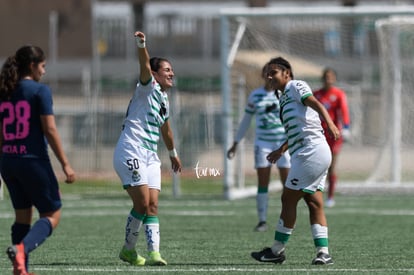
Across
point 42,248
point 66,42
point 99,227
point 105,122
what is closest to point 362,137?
point 105,122

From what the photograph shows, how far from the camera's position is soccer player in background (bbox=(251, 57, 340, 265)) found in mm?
11961

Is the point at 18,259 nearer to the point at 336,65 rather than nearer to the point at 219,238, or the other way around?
the point at 219,238

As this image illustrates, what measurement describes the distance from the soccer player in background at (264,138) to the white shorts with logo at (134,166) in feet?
15.8

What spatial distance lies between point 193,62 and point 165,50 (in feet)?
4.33

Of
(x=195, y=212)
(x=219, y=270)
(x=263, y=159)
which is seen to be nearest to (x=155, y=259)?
(x=219, y=270)

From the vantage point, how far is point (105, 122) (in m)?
29.7

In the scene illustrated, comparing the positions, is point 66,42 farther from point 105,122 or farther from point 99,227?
point 99,227

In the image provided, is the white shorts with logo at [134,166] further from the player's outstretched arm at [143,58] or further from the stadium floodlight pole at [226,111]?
the stadium floodlight pole at [226,111]

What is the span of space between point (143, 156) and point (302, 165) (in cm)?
156

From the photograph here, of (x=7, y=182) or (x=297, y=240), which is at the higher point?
(x=7, y=182)

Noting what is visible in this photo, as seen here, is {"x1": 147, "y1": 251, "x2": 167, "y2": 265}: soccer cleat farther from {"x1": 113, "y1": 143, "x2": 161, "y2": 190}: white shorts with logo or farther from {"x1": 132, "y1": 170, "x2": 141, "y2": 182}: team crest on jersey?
{"x1": 132, "y1": 170, "x2": 141, "y2": 182}: team crest on jersey

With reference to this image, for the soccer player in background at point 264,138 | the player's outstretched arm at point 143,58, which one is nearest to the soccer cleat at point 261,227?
the soccer player in background at point 264,138

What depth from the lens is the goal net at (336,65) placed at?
24.1 metres

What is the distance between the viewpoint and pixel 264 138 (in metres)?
16.9
